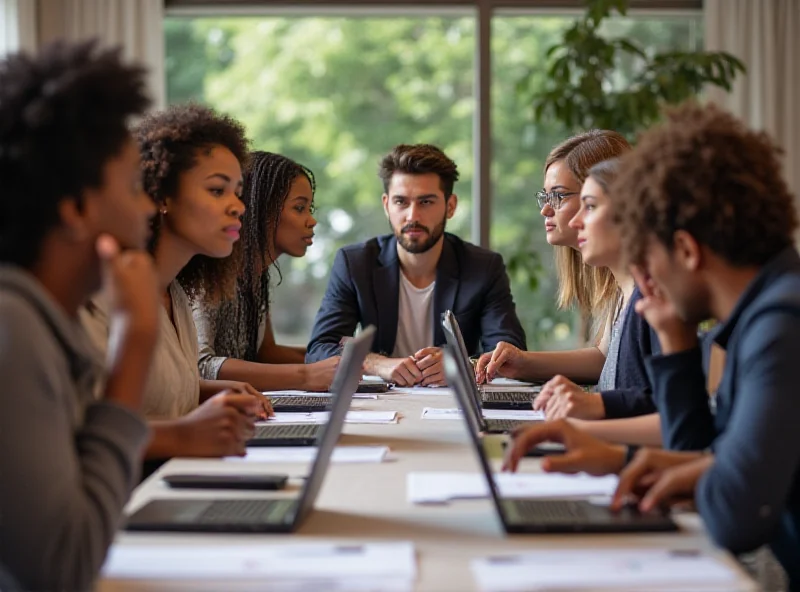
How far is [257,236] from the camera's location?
12.2ft

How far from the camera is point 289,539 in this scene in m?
1.43

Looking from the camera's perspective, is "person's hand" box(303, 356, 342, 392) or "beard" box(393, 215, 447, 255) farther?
"beard" box(393, 215, 447, 255)

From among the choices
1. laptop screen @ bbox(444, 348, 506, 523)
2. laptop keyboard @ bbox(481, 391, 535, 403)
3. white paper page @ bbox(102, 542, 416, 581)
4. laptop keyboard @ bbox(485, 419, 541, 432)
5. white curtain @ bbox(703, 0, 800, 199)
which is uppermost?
white curtain @ bbox(703, 0, 800, 199)

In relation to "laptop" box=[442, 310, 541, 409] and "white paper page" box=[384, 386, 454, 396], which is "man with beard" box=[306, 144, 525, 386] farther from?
"laptop" box=[442, 310, 541, 409]

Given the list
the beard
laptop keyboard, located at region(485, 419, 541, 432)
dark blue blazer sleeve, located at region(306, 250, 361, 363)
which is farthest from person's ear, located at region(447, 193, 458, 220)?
laptop keyboard, located at region(485, 419, 541, 432)

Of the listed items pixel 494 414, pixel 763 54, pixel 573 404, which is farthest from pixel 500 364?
pixel 763 54

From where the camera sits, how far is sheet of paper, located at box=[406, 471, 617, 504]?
5.41 ft

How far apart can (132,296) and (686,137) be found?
88cm

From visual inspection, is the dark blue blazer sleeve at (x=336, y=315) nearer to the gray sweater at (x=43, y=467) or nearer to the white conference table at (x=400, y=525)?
the white conference table at (x=400, y=525)

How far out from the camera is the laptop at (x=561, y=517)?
1.43 meters

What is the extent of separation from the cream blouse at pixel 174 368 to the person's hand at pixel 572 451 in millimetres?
851

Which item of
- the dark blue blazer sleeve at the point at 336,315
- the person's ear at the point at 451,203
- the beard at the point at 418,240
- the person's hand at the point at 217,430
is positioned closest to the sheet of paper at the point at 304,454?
the person's hand at the point at 217,430

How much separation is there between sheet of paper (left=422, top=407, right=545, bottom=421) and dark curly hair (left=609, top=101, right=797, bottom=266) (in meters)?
0.92

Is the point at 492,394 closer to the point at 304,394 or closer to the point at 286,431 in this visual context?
the point at 304,394
